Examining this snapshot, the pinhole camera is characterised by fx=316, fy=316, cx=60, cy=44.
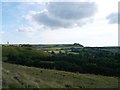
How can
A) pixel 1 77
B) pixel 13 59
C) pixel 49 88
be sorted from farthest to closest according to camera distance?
pixel 13 59, pixel 49 88, pixel 1 77

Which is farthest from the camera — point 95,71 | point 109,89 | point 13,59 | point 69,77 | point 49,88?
point 13,59

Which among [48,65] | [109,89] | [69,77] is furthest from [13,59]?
[109,89]

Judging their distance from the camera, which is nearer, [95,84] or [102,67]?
[95,84]

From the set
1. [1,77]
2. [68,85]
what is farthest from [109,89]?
[1,77]

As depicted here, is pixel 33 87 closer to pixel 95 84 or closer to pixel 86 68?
pixel 95 84

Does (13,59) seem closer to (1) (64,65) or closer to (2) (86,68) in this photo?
(1) (64,65)

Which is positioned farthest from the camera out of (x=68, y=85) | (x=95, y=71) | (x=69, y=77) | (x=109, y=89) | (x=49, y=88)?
(x=95, y=71)

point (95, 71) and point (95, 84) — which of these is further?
point (95, 71)

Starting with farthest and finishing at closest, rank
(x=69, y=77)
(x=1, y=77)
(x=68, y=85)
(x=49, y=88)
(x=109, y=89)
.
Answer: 1. (x=69, y=77)
2. (x=109, y=89)
3. (x=68, y=85)
4. (x=49, y=88)
5. (x=1, y=77)

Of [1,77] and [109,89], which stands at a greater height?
[1,77]
